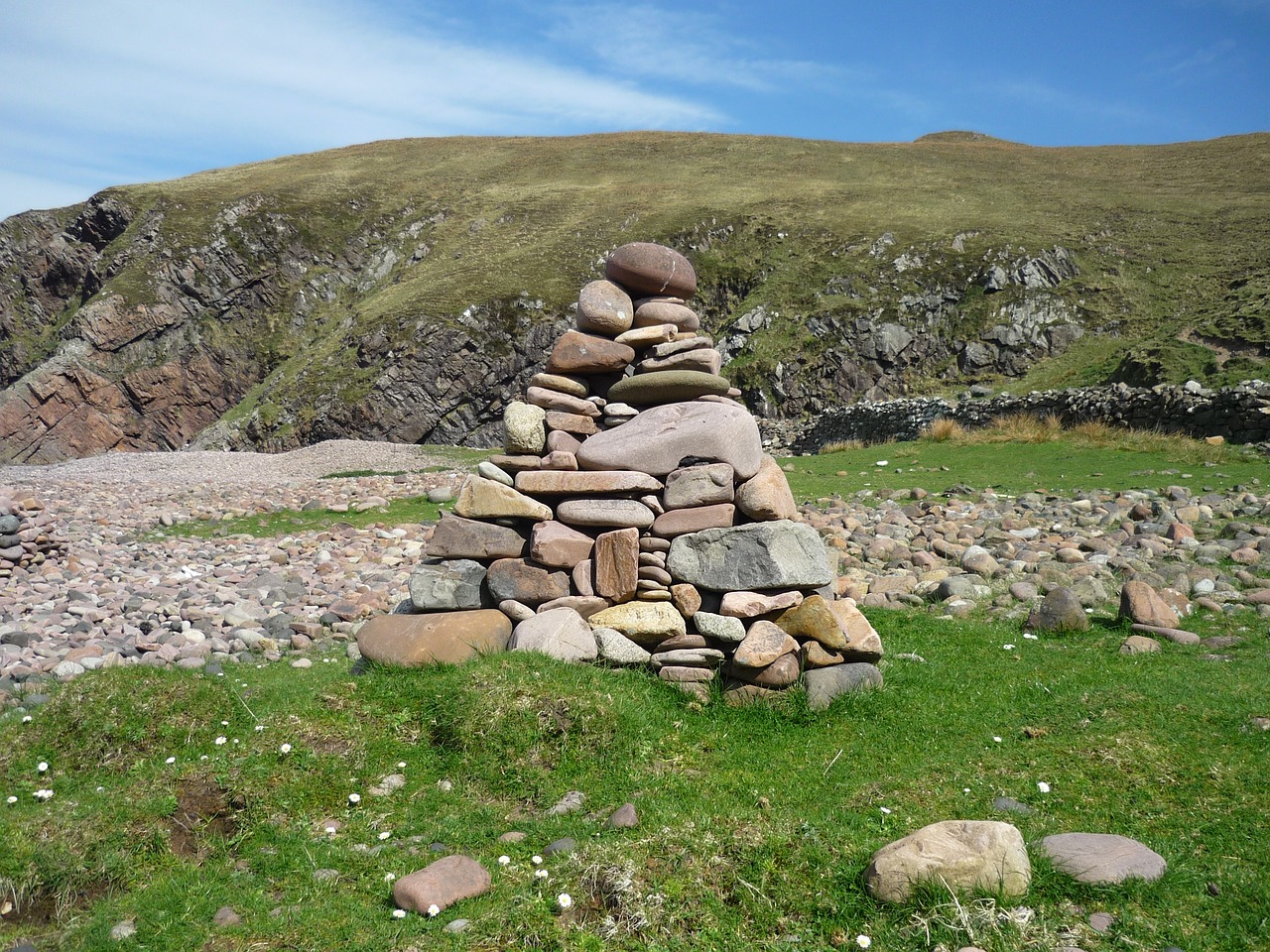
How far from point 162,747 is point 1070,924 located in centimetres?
672

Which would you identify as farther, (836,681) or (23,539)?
(23,539)

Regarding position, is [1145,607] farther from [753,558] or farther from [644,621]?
[644,621]

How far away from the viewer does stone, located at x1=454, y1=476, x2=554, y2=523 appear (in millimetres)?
8945

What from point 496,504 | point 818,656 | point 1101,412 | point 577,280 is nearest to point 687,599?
point 818,656

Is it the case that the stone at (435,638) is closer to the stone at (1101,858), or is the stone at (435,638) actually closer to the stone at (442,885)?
the stone at (442,885)

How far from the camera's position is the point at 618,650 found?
27.0ft

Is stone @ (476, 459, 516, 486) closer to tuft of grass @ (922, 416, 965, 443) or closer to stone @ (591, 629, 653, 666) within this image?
stone @ (591, 629, 653, 666)

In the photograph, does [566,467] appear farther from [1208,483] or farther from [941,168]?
[941,168]

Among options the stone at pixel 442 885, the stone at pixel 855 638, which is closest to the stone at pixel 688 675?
the stone at pixel 855 638

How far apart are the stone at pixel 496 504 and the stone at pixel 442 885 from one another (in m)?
4.20

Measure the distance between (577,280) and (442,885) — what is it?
5069cm

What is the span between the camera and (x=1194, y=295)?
40.1 metres

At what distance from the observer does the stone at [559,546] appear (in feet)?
28.6

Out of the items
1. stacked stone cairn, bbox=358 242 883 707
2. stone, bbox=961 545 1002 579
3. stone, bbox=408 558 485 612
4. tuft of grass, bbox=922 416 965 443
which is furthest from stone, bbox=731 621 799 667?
tuft of grass, bbox=922 416 965 443
